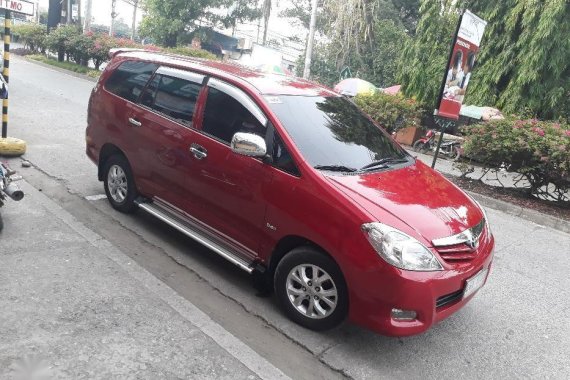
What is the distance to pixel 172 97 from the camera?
14.7 feet

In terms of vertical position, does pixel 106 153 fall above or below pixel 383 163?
below

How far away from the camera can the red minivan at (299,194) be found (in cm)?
305

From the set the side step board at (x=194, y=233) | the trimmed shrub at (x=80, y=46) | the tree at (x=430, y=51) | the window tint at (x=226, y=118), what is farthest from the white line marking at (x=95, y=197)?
the trimmed shrub at (x=80, y=46)

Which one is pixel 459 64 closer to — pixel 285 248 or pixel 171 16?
pixel 285 248

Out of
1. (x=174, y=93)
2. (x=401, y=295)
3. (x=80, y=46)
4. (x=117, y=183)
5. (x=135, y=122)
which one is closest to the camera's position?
(x=401, y=295)

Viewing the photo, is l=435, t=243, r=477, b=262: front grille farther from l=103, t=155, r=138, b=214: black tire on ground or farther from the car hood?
l=103, t=155, r=138, b=214: black tire on ground

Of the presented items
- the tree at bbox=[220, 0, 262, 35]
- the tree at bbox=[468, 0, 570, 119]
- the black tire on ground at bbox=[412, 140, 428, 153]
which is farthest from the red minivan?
the tree at bbox=[220, 0, 262, 35]

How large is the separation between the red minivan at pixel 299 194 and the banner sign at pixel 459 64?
4.32 m

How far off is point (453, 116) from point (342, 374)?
22.0 feet

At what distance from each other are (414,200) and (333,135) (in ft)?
3.02

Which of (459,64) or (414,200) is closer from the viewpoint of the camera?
(414,200)

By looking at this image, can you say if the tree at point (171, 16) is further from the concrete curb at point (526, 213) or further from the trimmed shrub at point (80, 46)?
the concrete curb at point (526, 213)

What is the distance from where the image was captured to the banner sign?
8.02 m

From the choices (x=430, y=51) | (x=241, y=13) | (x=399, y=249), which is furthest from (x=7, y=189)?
(x=241, y=13)
